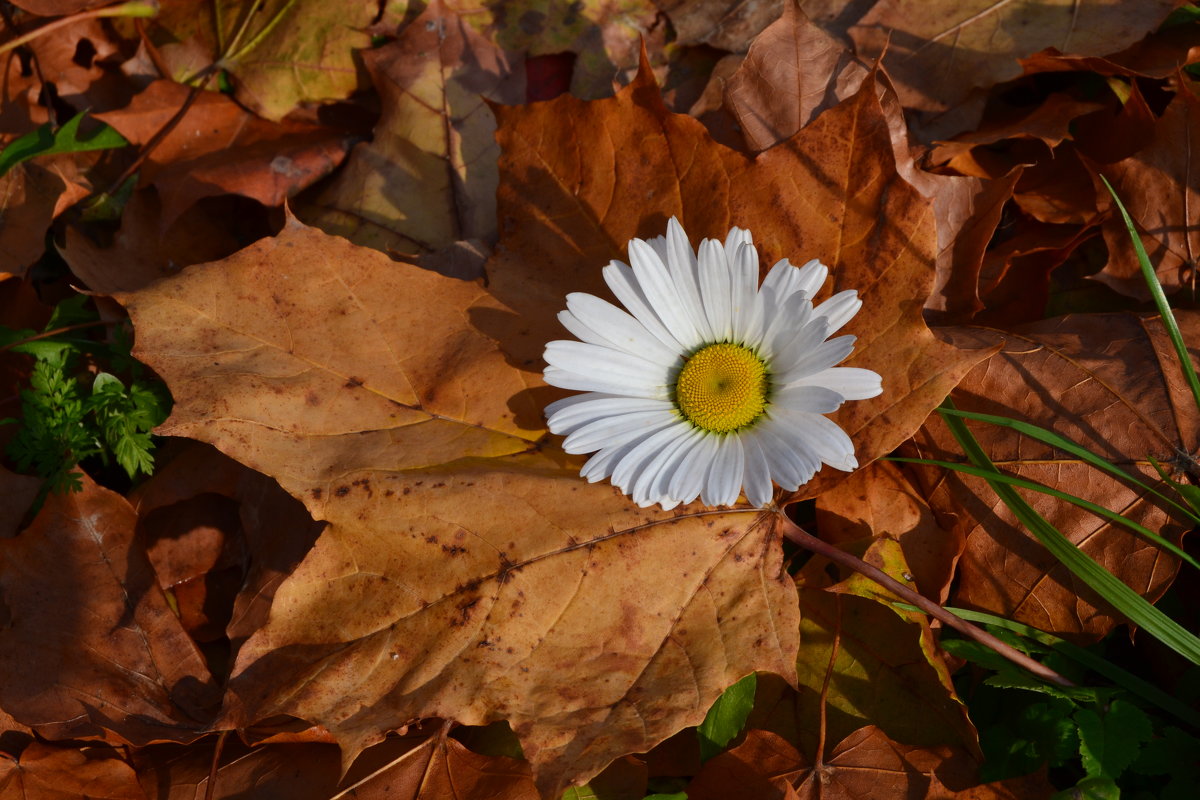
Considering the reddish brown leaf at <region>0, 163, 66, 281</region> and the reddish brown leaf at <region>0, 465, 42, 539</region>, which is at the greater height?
the reddish brown leaf at <region>0, 163, 66, 281</region>

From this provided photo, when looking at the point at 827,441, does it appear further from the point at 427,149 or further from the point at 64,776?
the point at 64,776

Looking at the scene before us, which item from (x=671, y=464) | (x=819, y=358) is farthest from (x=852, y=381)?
(x=671, y=464)

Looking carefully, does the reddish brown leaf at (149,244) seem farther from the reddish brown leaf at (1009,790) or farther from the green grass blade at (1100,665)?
the reddish brown leaf at (1009,790)

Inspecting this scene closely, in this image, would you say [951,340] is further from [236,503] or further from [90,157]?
[90,157]

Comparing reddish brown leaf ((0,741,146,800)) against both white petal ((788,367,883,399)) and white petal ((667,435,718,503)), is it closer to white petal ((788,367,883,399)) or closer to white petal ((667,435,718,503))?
white petal ((667,435,718,503))

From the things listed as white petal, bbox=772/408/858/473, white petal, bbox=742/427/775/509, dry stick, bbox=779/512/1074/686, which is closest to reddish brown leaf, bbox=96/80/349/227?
white petal, bbox=742/427/775/509

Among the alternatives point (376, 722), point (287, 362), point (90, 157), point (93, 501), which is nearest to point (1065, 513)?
point (376, 722)
